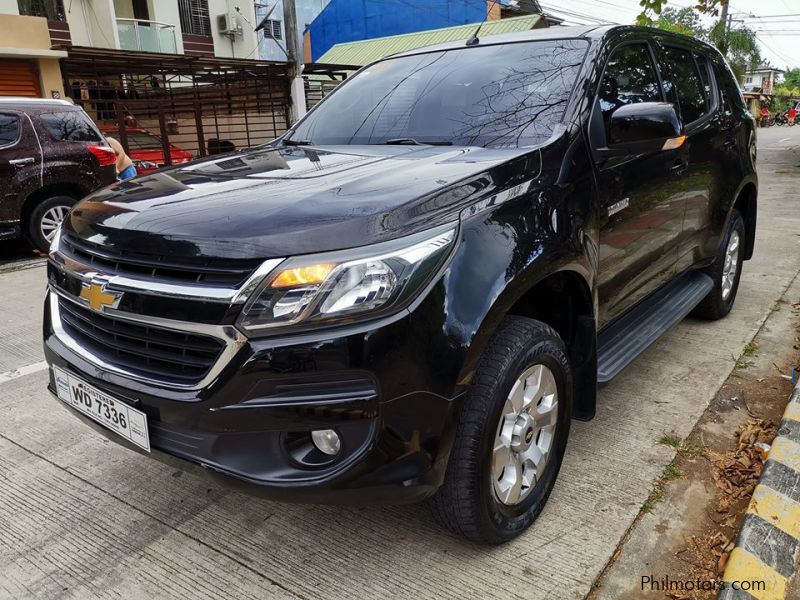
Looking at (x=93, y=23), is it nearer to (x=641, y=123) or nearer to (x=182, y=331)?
(x=641, y=123)

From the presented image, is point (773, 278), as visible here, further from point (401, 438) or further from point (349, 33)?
point (349, 33)

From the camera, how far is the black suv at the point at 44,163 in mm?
7383

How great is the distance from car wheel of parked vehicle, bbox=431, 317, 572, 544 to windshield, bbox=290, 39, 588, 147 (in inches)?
33.9

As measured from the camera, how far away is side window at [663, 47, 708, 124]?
3.59m

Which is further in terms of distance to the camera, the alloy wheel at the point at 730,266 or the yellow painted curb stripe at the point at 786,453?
the alloy wheel at the point at 730,266

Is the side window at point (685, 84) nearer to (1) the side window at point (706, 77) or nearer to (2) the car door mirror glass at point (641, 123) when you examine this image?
(1) the side window at point (706, 77)

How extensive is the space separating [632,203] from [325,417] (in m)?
1.83

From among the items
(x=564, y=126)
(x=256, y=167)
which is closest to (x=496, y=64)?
(x=564, y=126)

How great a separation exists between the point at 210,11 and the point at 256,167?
24.8 meters

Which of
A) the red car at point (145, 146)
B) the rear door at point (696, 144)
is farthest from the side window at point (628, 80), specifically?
the red car at point (145, 146)

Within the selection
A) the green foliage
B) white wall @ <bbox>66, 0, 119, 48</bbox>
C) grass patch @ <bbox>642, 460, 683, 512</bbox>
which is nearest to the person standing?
grass patch @ <bbox>642, 460, 683, 512</bbox>

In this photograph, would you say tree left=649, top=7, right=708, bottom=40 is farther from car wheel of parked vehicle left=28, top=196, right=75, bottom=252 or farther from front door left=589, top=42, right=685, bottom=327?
car wheel of parked vehicle left=28, top=196, right=75, bottom=252

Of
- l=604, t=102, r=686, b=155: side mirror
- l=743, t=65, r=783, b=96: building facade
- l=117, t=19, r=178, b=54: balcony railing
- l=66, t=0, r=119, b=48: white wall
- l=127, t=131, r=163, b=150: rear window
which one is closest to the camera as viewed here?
l=604, t=102, r=686, b=155: side mirror

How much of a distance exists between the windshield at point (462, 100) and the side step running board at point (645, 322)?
1.04 m
